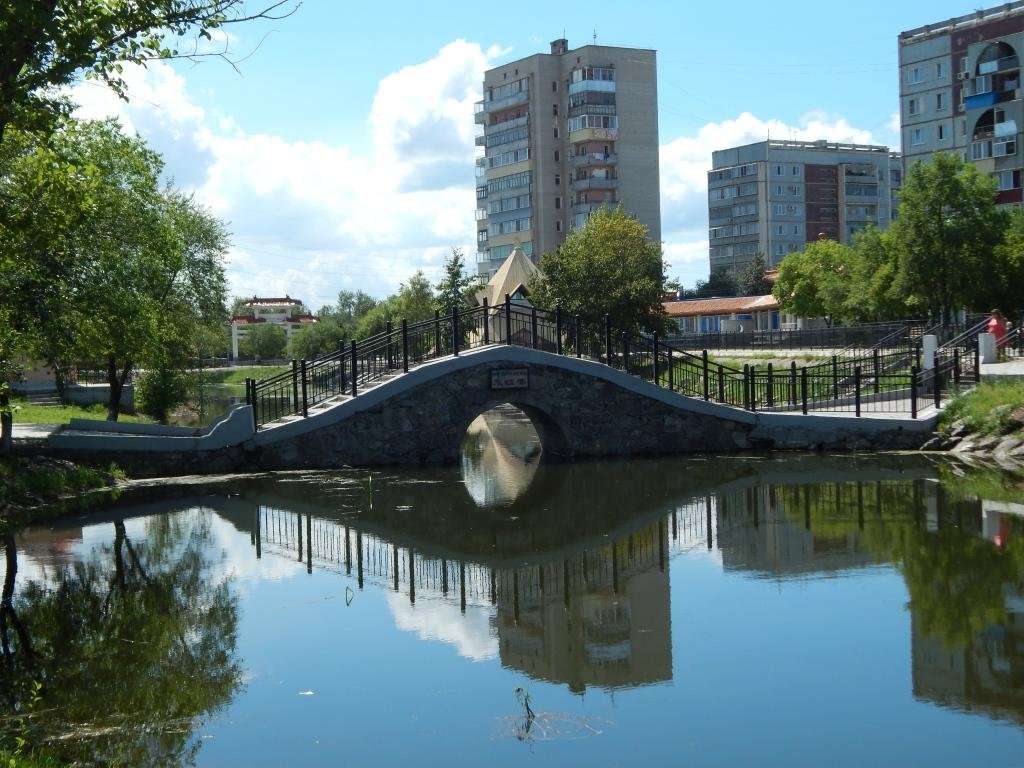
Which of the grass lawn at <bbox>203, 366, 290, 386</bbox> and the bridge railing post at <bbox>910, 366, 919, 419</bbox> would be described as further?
the grass lawn at <bbox>203, 366, 290, 386</bbox>

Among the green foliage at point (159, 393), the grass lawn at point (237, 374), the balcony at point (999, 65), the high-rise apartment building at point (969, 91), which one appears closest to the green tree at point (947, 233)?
the high-rise apartment building at point (969, 91)

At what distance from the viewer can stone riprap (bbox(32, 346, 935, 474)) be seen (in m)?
20.1

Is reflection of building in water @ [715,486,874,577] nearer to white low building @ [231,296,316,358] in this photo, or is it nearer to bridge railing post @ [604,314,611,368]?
bridge railing post @ [604,314,611,368]

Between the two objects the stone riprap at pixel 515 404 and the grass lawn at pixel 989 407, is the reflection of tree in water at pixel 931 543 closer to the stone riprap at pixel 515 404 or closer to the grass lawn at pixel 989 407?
the grass lawn at pixel 989 407

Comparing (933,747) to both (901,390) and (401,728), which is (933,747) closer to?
(401,728)

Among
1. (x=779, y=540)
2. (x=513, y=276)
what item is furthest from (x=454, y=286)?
(x=779, y=540)

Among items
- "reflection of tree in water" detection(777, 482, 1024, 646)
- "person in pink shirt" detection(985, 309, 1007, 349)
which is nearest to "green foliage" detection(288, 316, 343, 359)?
"person in pink shirt" detection(985, 309, 1007, 349)

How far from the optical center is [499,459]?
24406mm

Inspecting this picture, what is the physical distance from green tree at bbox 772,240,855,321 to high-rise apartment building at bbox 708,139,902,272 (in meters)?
38.8

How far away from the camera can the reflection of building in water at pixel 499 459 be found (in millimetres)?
18188

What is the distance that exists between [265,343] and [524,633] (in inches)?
4067

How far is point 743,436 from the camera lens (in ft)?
75.0

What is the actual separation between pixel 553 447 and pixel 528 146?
6191cm

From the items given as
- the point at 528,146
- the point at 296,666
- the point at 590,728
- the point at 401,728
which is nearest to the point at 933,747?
the point at 590,728
